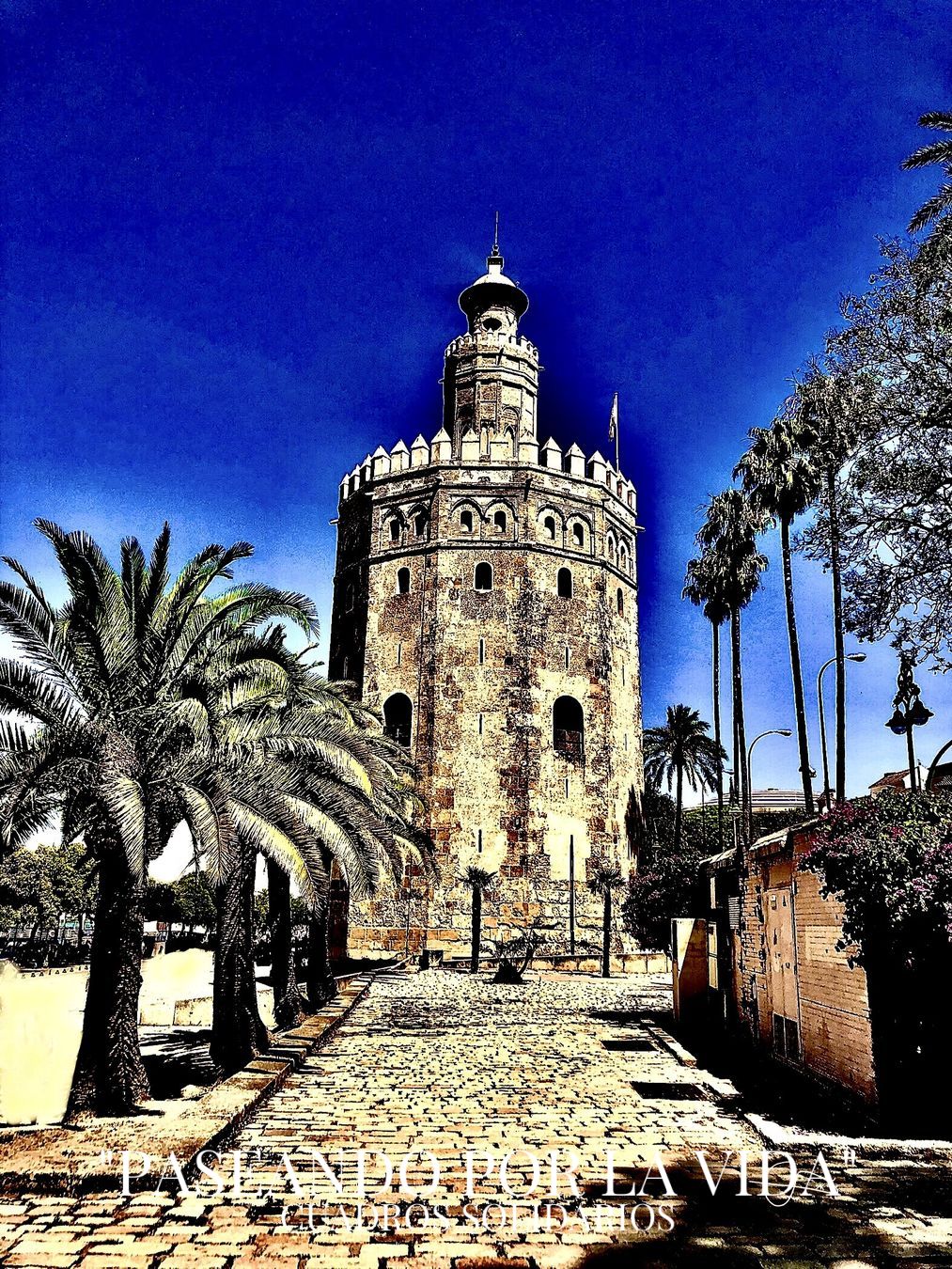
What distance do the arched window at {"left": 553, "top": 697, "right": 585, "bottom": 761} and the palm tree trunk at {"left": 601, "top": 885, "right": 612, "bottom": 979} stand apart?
16.9 ft

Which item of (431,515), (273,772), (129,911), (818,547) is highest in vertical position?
(431,515)

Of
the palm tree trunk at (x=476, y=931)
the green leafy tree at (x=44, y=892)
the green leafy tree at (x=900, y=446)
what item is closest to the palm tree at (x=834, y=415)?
the green leafy tree at (x=900, y=446)

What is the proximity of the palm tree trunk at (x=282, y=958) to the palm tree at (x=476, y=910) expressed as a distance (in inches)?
496

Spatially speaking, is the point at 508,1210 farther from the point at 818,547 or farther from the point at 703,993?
the point at 703,993

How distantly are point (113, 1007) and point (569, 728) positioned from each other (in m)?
26.4

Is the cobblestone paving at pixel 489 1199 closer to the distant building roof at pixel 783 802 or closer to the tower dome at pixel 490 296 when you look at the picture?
the distant building roof at pixel 783 802

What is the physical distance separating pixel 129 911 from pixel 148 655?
2844mm

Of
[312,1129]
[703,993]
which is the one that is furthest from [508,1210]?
[703,993]

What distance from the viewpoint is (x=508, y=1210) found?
6.68 m

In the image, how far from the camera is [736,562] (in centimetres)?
2898

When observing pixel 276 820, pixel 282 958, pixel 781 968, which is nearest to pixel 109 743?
→ pixel 276 820

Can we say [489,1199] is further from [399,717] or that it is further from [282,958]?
[399,717]

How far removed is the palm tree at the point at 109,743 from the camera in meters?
9.86

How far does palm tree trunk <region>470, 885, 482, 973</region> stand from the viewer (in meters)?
29.1
